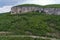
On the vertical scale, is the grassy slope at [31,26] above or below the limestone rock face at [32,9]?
above

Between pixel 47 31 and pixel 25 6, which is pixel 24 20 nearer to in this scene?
pixel 47 31

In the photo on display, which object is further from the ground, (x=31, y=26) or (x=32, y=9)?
(x=31, y=26)

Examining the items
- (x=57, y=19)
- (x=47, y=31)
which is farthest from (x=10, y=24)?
(x=57, y=19)

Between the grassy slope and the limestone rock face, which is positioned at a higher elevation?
the grassy slope

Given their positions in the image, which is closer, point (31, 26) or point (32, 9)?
point (31, 26)

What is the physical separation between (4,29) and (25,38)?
1840 cm

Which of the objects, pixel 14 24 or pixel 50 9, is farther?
→ pixel 50 9

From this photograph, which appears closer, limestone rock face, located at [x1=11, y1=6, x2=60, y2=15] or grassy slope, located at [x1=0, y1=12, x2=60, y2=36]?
grassy slope, located at [x1=0, y1=12, x2=60, y2=36]

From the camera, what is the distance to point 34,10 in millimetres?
92438

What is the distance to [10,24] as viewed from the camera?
210ft

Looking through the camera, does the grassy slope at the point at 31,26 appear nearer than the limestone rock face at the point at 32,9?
Yes

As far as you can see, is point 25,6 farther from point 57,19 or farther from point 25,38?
point 25,38

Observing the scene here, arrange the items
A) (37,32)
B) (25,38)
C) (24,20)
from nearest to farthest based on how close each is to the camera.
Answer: (25,38)
(37,32)
(24,20)

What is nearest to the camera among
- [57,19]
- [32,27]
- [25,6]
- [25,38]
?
[25,38]
